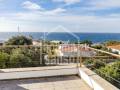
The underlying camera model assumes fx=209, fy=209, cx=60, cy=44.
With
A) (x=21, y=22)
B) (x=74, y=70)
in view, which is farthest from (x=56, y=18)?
(x=74, y=70)

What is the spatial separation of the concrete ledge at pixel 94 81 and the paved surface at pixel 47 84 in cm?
12

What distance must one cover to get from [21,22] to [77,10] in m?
31.9

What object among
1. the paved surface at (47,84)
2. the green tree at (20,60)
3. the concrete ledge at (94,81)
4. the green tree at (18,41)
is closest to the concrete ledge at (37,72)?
the paved surface at (47,84)

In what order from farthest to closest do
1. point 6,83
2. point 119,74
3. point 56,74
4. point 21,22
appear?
point 21,22 → point 119,74 → point 56,74 → point 6,83

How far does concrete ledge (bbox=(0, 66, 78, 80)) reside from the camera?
4.66 m

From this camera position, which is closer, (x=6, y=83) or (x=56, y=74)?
(x=6, y=83)

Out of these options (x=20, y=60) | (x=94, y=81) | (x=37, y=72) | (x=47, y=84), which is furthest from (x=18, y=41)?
(x=94, y=81)

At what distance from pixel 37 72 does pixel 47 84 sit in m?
0.54

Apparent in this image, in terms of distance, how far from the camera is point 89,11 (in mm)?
62594

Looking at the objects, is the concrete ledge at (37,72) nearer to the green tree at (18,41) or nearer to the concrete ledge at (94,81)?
the concrete ledge at (94,81)

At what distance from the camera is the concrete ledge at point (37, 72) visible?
15.3 feet

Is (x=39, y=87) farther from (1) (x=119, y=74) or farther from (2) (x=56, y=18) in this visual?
(2) (x=56, y=18)

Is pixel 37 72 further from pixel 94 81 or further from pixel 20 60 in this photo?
pixel 20 60

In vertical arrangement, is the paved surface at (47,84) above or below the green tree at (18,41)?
below
